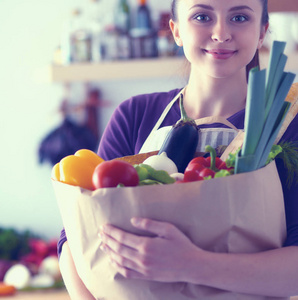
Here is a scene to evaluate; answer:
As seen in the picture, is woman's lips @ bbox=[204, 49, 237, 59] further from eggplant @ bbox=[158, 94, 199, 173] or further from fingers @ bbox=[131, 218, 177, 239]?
fingers @ bbox=[131, 218, 177, 239]

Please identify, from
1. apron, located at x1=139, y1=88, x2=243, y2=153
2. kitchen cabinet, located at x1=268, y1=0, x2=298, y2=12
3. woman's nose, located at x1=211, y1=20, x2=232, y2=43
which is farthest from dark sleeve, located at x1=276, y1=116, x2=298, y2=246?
kitchen cabinet, located at x1=268, y1=0, x2=298, y2=12

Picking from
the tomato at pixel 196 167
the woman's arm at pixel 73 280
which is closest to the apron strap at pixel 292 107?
the tomato at pixel 196 167

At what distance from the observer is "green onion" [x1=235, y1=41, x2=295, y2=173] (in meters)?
0.76

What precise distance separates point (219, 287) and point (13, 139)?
2226mm

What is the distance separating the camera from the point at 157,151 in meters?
1.04

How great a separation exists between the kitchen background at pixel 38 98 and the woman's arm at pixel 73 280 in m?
1.75

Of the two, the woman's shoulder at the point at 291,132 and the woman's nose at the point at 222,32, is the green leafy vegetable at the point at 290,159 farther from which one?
the woman's nose at the point at 222,32

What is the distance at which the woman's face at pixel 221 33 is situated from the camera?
1051 millimetres

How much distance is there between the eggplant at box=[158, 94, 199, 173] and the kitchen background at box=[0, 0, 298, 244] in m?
1.73

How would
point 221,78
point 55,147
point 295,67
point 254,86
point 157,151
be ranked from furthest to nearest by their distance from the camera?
point 55,147
point 295,67
point 221,78
point 157,151
point 254,86

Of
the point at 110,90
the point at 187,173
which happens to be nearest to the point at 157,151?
the point at 187,173

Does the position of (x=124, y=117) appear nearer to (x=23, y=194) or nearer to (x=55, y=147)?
(x=55, y=147)

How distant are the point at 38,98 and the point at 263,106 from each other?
2230 mm

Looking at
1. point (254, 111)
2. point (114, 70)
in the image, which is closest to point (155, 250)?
point (254, 111)
